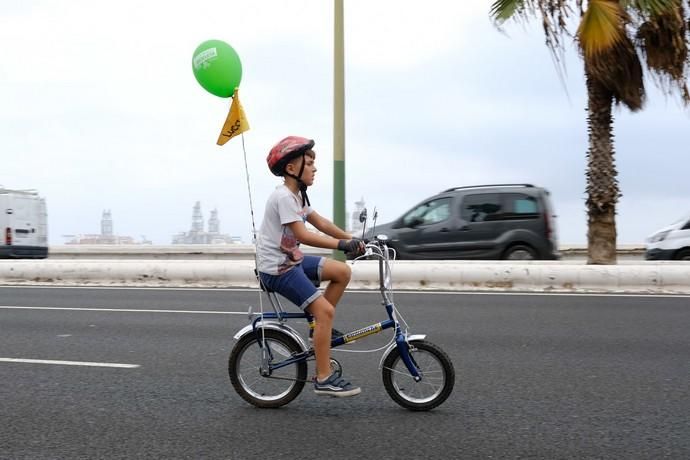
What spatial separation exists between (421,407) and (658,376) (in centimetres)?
238

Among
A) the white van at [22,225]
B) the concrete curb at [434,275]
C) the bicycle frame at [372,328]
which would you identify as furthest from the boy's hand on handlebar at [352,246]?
the white van at [22,225]

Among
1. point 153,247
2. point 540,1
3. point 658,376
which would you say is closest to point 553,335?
point 658,376

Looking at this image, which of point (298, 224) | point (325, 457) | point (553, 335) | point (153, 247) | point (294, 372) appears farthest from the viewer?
point (153, 247)

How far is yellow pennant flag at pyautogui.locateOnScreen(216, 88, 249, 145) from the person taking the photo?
19.8ft

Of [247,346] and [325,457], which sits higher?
[247,346]

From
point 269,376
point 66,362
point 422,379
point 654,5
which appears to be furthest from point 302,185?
point 654,5

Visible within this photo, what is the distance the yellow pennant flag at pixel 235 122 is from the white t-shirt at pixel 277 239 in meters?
0.89

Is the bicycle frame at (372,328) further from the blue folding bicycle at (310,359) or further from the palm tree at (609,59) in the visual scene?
the palm tree at (609,59)

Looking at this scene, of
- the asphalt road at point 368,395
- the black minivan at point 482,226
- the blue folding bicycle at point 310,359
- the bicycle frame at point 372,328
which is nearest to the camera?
the asphalt road at point 368,395

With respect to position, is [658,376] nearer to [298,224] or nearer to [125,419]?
[298,224]

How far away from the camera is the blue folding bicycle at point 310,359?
17.8 ft

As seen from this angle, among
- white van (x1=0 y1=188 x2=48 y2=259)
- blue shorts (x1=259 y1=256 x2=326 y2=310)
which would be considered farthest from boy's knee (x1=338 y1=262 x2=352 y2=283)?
white van (x1=0 y1=188 x2=48 y2=259)

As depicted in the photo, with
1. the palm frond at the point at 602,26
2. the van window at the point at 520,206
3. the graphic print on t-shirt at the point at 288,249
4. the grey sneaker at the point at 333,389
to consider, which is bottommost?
the grey sneaker at the point at 333,389

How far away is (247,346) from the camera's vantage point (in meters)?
5.71
